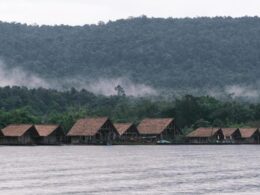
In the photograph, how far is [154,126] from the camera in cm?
15012

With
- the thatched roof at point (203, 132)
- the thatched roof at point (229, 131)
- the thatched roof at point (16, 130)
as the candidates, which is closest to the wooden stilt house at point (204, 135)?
the thatched roof at point (203, 132)

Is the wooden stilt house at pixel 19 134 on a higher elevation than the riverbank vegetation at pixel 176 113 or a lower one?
lower

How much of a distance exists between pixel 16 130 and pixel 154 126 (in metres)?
29.3

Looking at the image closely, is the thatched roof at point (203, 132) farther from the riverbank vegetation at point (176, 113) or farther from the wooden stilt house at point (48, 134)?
the wooden stilt house at point (48, 134)

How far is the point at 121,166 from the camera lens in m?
71.2

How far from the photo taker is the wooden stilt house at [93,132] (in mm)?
139625

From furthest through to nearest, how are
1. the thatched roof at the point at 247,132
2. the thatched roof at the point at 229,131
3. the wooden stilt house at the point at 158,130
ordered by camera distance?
1. the thatched roof at the point at 247,132
2. the thatched roof at the point at 229,131
3. the wooden stilt house at the point at 158,130

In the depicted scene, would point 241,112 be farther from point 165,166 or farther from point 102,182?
point 102,182

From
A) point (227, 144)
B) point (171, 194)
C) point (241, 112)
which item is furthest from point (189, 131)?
point (171, 194)

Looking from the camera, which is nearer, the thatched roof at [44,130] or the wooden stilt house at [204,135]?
the thatched roof at [44,130]

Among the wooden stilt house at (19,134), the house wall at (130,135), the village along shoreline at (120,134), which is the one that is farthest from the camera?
the house wall at (130,135)

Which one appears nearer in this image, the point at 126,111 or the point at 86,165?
the point at 86,165

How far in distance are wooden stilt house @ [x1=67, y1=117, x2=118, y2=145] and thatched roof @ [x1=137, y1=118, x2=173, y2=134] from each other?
9617 mm

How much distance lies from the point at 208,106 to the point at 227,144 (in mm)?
16458
